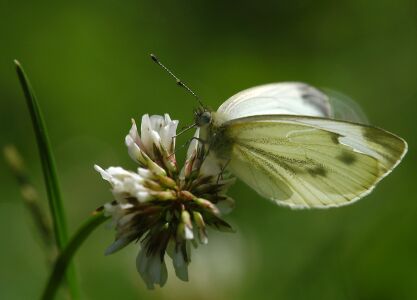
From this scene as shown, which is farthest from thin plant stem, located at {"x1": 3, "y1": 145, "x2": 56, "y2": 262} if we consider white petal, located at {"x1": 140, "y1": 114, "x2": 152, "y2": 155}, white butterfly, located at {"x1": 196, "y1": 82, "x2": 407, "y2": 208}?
white butterfly, located at {"x1": 196, "y1": 82, "x2": 407, "y2": 208}

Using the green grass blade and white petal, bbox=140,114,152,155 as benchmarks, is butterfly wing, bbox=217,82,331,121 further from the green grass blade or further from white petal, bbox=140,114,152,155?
the green grass blade

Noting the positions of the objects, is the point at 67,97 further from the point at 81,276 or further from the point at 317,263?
the point at 317,263

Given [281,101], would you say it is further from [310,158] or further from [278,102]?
[310,158]

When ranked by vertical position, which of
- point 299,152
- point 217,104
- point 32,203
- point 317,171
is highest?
point 32,203

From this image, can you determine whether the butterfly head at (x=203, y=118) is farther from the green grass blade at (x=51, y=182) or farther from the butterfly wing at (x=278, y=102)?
the green grass blade at (x=51, y=182)

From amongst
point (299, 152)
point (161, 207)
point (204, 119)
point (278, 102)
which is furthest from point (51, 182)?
point (278, 102)

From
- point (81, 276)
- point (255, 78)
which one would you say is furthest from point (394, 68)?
point (81, 276)

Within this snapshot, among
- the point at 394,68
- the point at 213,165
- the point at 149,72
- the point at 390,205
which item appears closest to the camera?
the point at 213,165
